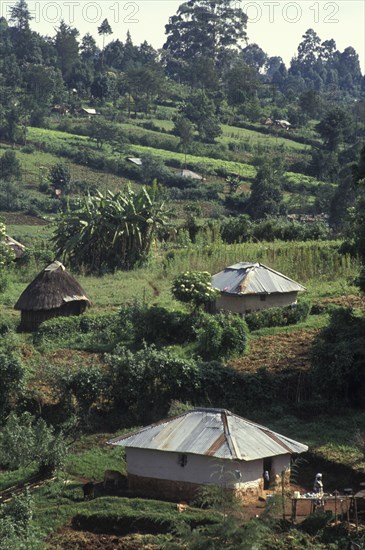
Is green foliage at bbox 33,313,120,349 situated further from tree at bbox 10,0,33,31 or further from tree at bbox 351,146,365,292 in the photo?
tree at bbox 10,0,33,31

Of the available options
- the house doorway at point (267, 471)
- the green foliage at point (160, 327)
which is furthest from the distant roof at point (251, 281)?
the house doorway at point (267, 471)

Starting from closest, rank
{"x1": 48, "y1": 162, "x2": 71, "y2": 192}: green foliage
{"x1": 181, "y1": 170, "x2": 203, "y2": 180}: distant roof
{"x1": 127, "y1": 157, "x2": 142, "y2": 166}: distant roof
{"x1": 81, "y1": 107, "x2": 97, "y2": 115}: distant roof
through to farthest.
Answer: {"x1": 48, "y1": 162, "x2": 71, "y2": 192}: green foliage < {"x1": 181, "y1": 170, "x2": 203, "y2": 180}: distant roof < {"x1": 127, "y1": 157, "x2": 142, "y2": 166}: distant roof < {"x1": 81, "y1": 107, "x2": 97, "y2": 115}: distant roof

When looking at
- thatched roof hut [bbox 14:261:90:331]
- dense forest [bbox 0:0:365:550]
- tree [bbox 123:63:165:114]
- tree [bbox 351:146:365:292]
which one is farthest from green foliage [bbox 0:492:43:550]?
tree [bbox 123:63:165:114]

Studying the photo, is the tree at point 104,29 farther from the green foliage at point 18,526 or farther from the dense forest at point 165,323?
the green foliage at point 18,526

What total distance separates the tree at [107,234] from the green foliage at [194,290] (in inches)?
298

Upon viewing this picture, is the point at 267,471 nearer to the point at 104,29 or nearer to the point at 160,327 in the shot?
the point at 160,327

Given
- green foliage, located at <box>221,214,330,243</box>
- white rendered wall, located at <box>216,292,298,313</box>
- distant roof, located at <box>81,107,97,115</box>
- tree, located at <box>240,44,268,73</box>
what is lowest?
white rendered wall, located at <box>216,292,298,313</box>

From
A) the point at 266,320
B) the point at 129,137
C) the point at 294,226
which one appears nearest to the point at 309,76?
the point at 129,137

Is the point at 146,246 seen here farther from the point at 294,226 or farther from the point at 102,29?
the point at 102,29

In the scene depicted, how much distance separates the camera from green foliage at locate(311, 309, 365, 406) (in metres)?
21.4

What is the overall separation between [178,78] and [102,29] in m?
9.32

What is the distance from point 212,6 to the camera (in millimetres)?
101125

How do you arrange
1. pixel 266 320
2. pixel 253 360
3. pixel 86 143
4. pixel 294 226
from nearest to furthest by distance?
pixel 253 360
pixel 266 320
pixel 294 226
pixel 86 143

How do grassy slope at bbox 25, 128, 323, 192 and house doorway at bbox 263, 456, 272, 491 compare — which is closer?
house doorway at bbox 263, 456, 272, 491
